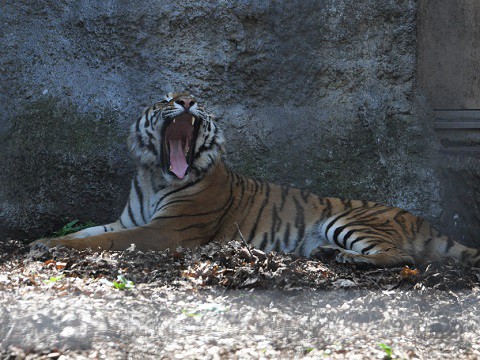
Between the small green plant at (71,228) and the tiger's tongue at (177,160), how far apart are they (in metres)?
0.74

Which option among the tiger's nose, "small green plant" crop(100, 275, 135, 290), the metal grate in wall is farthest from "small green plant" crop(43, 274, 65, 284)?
the metal grate in wall

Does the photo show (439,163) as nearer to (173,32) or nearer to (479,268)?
(479,268)

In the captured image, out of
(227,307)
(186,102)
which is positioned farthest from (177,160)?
(227,307)

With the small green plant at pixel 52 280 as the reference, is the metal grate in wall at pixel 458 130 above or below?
above

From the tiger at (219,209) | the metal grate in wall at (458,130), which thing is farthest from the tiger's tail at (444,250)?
the metal grate in wall at (458,130)

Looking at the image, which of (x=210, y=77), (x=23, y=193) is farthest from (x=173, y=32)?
(x=23, y=193)

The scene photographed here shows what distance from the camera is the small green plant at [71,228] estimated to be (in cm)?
463

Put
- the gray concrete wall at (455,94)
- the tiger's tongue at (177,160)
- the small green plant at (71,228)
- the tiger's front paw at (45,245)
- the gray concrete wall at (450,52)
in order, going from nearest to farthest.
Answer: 1. the tiger's front paw at (45,245)
2. the tiger's tongue at (177,160)
3. the small green plant at (71,228)
4. the gray concrete wall at (455,94)
5. the gray concrete wall at (450,52)

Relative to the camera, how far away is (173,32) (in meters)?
4.77

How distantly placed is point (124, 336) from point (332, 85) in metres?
2.93

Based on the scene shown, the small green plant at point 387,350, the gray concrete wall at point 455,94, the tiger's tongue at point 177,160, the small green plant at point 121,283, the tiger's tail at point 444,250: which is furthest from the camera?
the gray concrete wall at point 455,94

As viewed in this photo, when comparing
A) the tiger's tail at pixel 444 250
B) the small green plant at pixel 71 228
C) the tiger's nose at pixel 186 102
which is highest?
the tiger's nose at pixel 186 102

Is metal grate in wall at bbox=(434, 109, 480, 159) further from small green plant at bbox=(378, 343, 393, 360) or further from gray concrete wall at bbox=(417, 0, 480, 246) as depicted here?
small green plant at bbox=(378, 343, 393, 360)

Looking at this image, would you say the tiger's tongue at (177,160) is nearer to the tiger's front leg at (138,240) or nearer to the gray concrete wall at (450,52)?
the tiger's front leg at (138,240)
